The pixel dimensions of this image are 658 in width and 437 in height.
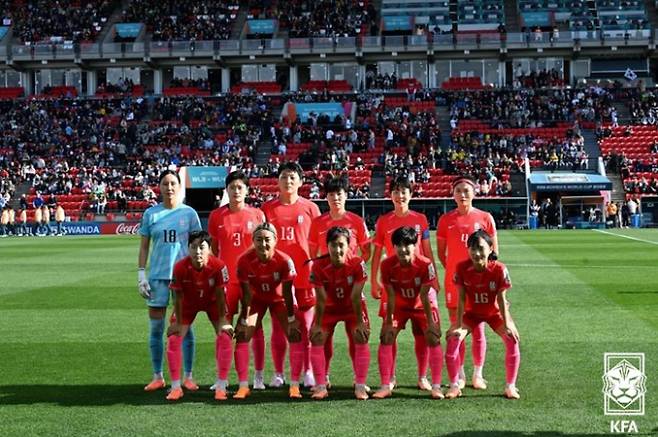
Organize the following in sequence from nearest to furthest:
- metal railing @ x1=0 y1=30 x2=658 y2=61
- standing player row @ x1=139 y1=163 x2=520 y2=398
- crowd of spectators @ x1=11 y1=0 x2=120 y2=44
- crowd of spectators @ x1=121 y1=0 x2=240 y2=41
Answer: standing player row @ x1=139 y1=163 x2=520 y2=398 → metal railing @ x1=0 y1=30 x2=658 y2=61 → crowd of spectators @ x1=121 y1=0 x2=240 y2=41 → crowd of spectators @ x1=11 y1=0 x2=120 y2=44

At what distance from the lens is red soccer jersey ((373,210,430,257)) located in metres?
8.88

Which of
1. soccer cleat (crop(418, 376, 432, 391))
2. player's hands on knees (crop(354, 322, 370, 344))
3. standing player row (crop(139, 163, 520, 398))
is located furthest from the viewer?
standing player row (crop(139, 163, 520, 398))

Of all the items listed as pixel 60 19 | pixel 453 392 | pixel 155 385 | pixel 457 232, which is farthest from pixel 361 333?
pixel 60 19

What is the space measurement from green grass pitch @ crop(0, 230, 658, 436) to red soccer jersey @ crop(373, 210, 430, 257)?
136cm

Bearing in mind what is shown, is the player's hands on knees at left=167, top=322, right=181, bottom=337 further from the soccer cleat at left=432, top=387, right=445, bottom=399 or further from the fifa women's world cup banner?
the fifa women's world cup banner

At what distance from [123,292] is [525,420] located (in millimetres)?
11438

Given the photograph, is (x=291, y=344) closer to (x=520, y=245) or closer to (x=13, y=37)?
(x=520, y=245)

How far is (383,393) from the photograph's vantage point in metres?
7.98

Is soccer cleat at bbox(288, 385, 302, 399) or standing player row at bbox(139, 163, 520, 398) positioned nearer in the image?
soccer cleat at bbox(288, 385, 302, 399)

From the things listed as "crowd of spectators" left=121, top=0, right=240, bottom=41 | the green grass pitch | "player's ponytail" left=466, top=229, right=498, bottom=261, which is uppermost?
"crowd of spectators" left=121, top=0, right=240, bottom=41

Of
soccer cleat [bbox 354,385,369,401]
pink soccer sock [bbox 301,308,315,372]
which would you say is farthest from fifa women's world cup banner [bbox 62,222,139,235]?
soccer cleat [bbox 354,385,369,401]

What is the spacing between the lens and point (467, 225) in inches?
348

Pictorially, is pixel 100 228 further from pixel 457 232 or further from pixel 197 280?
pixel 457 232

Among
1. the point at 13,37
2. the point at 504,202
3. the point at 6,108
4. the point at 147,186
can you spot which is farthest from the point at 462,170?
the point at 13,37
